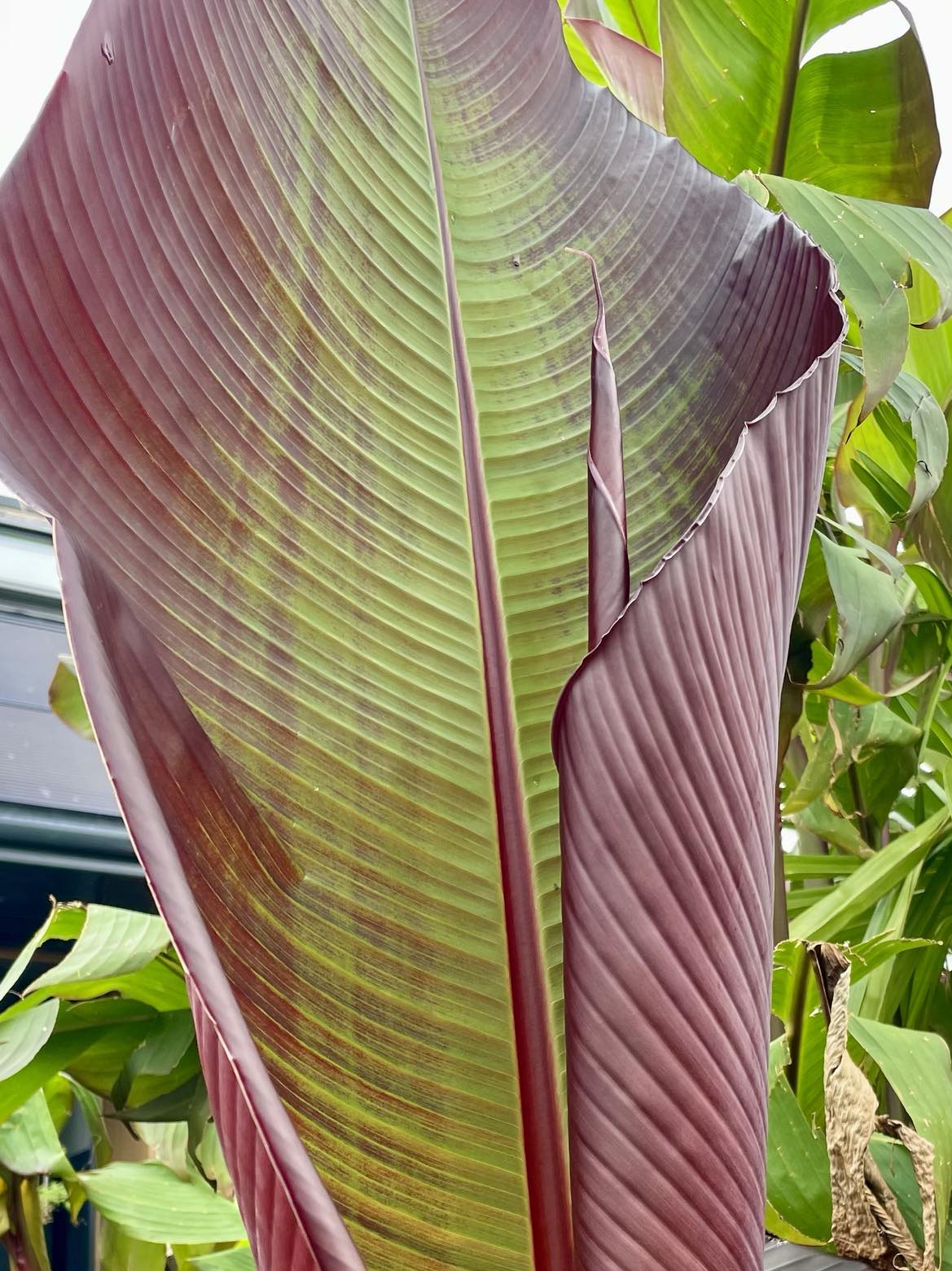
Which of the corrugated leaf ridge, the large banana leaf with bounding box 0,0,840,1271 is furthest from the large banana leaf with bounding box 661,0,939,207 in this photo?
the corrugated leaf ridge

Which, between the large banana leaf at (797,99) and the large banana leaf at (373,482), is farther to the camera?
the large banana leaf at (797,99)

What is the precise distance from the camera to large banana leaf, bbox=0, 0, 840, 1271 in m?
0.28

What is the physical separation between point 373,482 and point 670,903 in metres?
0.18

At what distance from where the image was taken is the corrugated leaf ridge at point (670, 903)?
0.74 ft

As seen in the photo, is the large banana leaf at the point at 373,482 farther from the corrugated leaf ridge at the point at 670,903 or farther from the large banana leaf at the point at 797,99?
the large banana leaf at the point at 797,99

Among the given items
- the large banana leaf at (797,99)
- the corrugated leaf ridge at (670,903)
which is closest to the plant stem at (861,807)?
the large banana leaf at (797,99)

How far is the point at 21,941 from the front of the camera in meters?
1.18

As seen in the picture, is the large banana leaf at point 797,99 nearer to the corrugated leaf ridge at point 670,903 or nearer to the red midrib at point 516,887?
the red midrib at point 516,887

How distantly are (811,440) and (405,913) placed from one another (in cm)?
17

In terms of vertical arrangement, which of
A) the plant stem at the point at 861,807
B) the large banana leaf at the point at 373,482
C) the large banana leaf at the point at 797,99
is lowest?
the plant stem at the point at 861,807

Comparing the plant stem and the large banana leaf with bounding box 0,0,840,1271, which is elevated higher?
the large banana leaf with bounding box 0,0,840,1271

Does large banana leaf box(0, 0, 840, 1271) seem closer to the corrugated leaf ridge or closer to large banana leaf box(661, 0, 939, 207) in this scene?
the corrugated leaf ridge

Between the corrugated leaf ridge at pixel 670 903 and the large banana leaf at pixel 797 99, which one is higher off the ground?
the large banana leaf at pixel 797 99

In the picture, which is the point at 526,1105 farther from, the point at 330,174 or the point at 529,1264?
the point at 330,174
